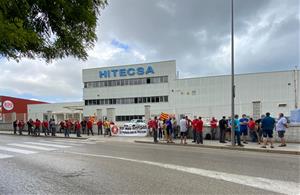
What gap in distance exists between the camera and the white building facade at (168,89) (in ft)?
160

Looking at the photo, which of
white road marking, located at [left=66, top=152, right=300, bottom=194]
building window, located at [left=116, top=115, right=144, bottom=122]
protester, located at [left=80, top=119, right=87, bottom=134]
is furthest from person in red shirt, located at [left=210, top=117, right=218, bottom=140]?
building window, located at [left=116, top=115, right=144, bottom=122]

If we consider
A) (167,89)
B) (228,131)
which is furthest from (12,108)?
(228,131)

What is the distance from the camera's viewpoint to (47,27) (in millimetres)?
4625

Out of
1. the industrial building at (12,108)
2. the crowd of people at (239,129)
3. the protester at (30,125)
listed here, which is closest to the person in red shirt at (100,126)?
the protester at (30,125)

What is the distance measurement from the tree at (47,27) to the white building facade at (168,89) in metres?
40.2

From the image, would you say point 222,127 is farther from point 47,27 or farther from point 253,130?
point 47,27

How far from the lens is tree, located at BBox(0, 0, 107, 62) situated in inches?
153

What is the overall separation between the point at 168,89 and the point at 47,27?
5278 cm

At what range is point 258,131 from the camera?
17.9 metres

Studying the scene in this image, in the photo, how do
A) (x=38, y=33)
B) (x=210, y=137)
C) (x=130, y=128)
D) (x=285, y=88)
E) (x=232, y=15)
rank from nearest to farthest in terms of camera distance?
(x=38, y=33), (x=232, y=15), (x=210, y=137), (x=130, y=128), (x=285, y=88)

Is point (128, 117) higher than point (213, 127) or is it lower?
lower

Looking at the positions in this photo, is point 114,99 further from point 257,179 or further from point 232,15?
point 257,179

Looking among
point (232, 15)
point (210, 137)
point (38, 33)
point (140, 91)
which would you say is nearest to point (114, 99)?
point (140, 91)

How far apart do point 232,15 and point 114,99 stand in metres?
46.9
